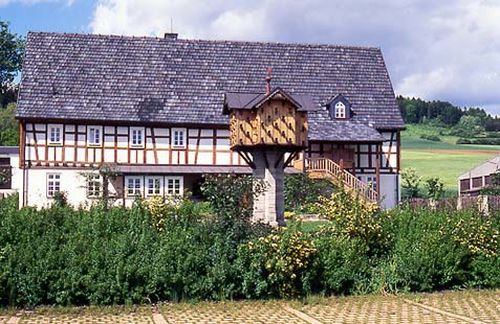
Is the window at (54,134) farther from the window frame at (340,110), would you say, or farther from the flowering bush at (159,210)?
the flowering bush at (159,210)

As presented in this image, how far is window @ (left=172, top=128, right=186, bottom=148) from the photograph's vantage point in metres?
41.1

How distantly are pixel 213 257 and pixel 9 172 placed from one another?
30.0 meters

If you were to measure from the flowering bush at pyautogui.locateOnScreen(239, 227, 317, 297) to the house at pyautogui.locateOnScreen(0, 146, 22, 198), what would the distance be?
24550 mm

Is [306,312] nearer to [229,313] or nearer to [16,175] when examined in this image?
[229,313]

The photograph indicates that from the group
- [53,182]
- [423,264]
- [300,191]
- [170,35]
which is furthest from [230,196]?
[170,35]

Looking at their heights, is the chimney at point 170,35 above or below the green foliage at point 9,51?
below

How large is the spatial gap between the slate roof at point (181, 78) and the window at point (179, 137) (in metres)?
0.65

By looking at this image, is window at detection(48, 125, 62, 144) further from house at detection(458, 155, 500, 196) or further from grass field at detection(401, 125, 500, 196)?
grass field at detection(401, 125, 500, 196)

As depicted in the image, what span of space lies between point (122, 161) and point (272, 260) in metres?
23.0

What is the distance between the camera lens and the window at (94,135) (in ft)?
132

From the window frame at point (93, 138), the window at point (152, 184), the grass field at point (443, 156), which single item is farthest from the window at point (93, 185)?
the grass field at point (443, 156)

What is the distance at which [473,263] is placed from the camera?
68.4 ft

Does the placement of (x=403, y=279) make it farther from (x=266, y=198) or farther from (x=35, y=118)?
(x=35, y=118)

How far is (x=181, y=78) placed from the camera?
141 ft
